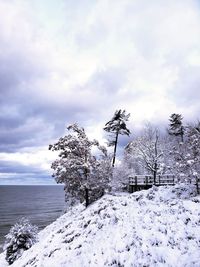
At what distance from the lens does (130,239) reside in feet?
49.1

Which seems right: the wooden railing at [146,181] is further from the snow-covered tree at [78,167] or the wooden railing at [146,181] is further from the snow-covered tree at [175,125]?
the snow-covered tree at [175,125]

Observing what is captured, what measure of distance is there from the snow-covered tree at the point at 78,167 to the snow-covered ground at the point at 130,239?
370 inches

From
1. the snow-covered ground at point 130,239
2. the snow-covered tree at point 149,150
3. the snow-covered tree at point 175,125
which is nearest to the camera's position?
the snow-covered ground at point 130,239

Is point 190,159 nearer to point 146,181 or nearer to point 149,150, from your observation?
point 146,181

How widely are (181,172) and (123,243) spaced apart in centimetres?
1148

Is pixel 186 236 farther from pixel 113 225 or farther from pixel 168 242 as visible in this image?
pixel 113 225

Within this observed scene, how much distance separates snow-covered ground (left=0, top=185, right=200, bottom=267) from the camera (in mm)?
13492

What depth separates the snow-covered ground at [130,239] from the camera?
13492mm

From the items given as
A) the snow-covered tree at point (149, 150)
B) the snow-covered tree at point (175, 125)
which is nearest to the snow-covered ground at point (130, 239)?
the snow-covered tree at point (149, 150)

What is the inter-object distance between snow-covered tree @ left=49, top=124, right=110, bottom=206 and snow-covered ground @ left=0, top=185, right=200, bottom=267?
9.39 meters

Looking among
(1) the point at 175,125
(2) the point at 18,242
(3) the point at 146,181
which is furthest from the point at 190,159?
(1) the point at 175,125

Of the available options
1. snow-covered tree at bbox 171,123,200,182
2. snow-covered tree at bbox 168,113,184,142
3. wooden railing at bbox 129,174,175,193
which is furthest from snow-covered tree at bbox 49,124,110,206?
snow-covered tree at bbox 168,113,184,142

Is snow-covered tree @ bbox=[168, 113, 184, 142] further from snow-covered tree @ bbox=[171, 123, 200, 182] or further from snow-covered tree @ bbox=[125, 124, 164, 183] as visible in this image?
snow-covered tree @ bbox=[171, 123, 200, 182]

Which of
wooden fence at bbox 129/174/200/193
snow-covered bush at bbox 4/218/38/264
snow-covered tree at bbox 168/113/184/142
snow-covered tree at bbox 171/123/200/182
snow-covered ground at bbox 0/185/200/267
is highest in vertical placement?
snow-covered tree at bbox 168/113/184/142
